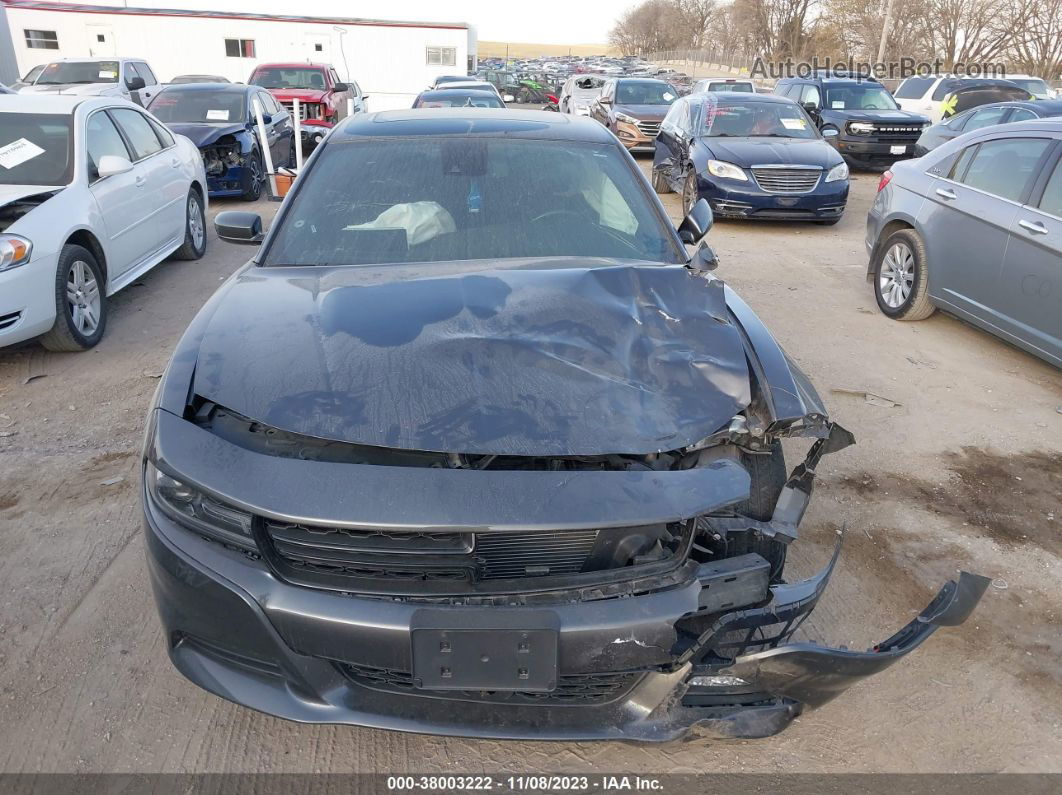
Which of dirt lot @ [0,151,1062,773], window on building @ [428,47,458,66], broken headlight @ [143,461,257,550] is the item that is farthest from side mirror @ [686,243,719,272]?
window on building @ [428,47,458,66]

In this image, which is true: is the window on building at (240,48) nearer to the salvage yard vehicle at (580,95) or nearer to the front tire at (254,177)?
the salvage yard vehicle at (580,95)

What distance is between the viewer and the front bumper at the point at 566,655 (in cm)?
190

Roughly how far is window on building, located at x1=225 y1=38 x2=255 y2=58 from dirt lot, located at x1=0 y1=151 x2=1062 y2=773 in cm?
3054

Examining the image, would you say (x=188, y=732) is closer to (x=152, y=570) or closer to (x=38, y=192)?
(x=152, y=570)

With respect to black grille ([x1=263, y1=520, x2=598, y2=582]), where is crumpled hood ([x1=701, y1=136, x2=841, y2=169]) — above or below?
above

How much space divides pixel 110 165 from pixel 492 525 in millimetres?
5382

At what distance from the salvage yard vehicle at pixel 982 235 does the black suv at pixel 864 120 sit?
809cm

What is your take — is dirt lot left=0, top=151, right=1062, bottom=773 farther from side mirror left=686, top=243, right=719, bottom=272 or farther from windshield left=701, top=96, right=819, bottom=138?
windshield left=701, top=96, right=819, bottom=138

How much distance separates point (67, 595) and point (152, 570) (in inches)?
47.7

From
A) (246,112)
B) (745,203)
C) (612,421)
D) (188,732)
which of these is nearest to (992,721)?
(612,421)

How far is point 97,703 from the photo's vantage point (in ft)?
8.38

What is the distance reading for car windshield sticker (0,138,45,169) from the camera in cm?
566

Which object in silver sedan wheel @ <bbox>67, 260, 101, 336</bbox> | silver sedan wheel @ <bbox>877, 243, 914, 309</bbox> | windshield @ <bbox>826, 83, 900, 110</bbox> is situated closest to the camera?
silver sedan wheel @ <bbox>67, 260, 101, 336</bbox>

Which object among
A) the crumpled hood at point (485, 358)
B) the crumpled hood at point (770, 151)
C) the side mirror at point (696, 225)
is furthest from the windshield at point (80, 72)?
the crumpled hood at point (485, 358)
